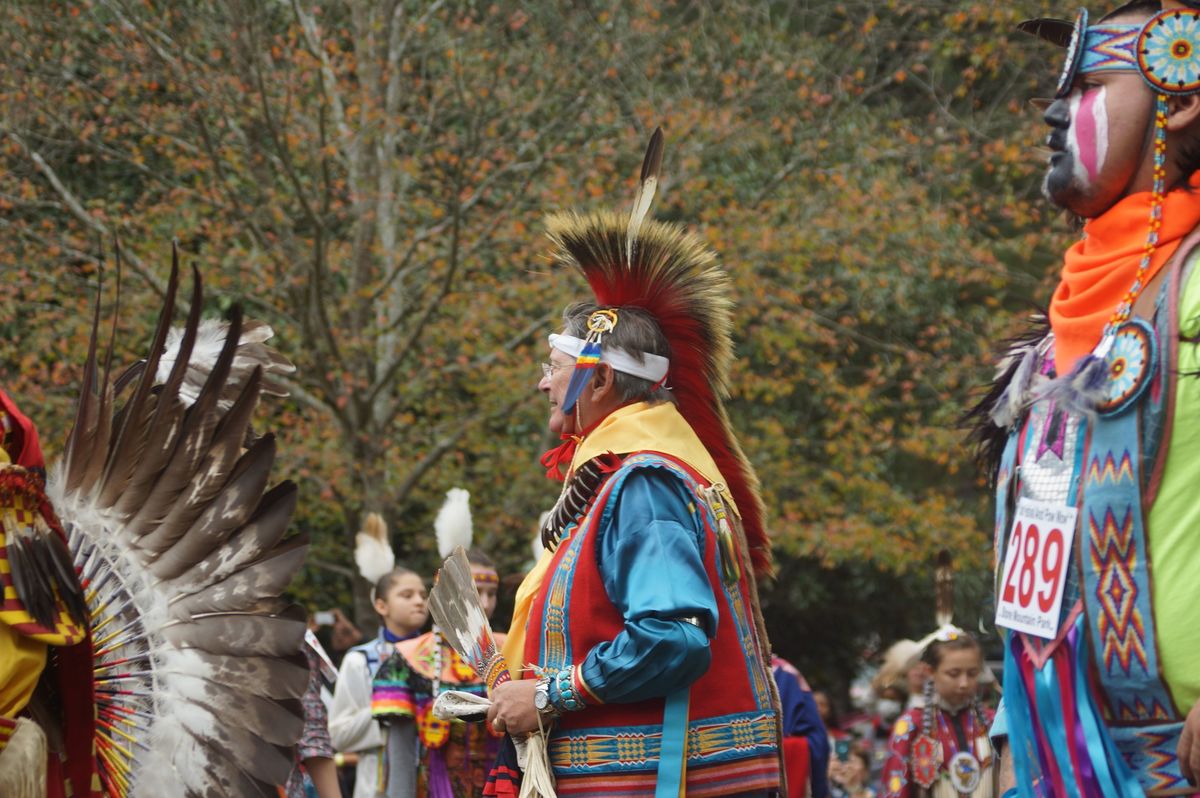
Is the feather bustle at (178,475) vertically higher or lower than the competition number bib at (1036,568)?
higher

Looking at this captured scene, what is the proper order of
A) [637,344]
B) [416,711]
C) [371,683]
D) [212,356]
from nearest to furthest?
[637,344], [212,356], [416,711], [371,683]

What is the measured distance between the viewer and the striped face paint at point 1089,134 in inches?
106

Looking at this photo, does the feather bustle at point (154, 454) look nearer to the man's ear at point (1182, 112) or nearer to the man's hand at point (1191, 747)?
the man's ear at point (1182, 112)

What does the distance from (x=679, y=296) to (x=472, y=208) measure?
24.9ft

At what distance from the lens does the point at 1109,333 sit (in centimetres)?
264

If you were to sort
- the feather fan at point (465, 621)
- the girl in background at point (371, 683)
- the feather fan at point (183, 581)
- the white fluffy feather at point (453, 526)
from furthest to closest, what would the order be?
the girl in background at point (371, 683), the white fluffy feather at point (453, 526), the feather fan at point (183, 581), the feather fan at point (465, 621)

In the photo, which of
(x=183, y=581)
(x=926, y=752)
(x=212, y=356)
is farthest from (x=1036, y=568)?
(x=926, y=752)

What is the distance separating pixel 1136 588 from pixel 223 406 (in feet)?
9.03

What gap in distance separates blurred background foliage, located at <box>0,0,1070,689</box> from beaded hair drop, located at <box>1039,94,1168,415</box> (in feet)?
25.4

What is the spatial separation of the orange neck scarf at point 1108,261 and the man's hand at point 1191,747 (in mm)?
640

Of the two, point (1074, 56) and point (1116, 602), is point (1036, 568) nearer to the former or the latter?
point (1116, 602)

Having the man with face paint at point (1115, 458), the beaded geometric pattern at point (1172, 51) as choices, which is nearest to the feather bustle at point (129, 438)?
the man with face paint at point (1115, 458)

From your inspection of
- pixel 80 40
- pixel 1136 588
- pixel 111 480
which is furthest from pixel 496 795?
pixel 80 40

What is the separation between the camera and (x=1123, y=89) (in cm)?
267
